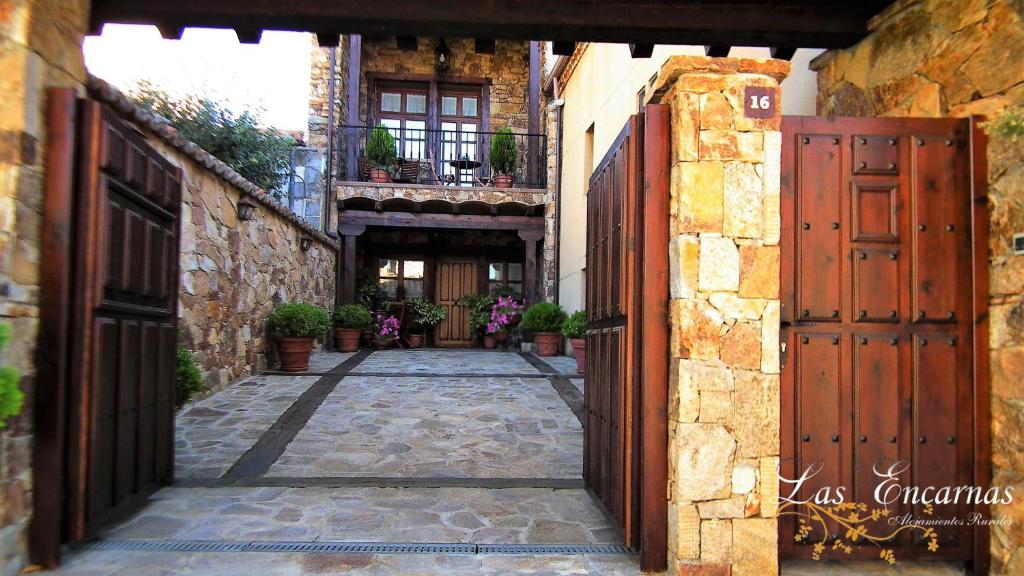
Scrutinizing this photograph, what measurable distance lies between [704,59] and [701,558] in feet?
6.80

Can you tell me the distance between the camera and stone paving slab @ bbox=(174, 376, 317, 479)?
4410 millimetres

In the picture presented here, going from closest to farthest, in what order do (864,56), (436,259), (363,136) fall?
(864,56), (363,136), (436,259)

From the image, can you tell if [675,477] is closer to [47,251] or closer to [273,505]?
[273,505]

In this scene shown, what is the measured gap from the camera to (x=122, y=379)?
3150 millimetres

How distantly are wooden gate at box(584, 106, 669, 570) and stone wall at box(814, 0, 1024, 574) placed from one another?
54.8 inches

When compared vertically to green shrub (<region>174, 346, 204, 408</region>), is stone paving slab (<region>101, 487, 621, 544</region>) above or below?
below

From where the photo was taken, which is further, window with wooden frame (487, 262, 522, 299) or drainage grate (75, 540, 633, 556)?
window with wooden frame (487, 262, 522, 299)

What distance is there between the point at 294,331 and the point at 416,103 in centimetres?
715

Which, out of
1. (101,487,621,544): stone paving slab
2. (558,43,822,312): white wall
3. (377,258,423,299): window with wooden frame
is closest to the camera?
(101,487,621,544): stone paving slab

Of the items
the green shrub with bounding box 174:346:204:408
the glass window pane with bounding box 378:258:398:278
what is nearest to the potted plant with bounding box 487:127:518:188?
the glass window pane with bounding box 378:258:398:278

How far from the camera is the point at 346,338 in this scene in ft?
36.8

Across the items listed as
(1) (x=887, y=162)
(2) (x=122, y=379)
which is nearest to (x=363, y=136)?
(2) (x=122, y=379)

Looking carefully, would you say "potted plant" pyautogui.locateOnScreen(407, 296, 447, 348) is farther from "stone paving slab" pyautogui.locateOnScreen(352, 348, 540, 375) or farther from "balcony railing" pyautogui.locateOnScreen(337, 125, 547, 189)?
"balcony railing" pyautogui.locateOnScreen(337, 125, 547, 189)

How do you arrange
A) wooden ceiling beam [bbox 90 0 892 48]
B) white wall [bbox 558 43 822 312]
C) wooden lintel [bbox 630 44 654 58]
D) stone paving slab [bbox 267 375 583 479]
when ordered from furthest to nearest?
white wall [bbox 558 43 822 312]
stone paving slab [bbox 267 375 583 479]
wooden lintel [bbox 630 44 654 58]
wooden ceiling beam [bbox 90 0 892 48]
